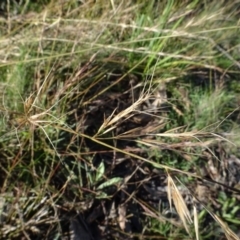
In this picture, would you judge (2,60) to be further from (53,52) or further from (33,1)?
(33,1)

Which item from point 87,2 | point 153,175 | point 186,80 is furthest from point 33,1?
point 153,175

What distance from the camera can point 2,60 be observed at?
1732 mm

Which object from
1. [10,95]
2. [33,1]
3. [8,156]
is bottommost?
[8,156]

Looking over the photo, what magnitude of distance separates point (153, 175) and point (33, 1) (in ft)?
2.91

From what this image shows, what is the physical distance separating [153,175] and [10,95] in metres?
0.56

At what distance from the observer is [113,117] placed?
1.65 metres

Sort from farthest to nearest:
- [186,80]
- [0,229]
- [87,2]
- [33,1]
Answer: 1. [33,1]
2. [186,80]
3. [87,2]
4. [0,229]

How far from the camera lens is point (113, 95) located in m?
1.81

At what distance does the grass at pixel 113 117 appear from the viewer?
159 cm

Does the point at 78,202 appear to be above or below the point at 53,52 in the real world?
below

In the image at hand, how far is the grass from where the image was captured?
1.59 m

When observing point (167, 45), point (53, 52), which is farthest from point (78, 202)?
A: point (167, 45)

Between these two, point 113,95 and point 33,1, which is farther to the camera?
point 33,1

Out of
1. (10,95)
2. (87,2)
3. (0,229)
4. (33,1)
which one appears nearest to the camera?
(0,229)
